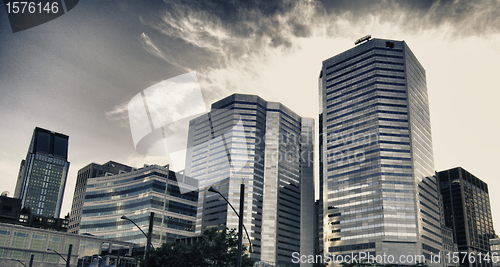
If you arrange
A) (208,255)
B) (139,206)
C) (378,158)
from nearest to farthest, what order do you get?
1. (208,255)
2. (139,206)
3. (378,158)

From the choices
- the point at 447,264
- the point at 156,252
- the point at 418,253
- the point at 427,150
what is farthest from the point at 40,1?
the point at 447,264

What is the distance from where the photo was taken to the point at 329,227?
176 m

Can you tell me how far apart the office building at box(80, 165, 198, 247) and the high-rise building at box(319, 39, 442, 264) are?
68718mm

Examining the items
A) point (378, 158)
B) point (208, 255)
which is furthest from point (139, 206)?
point (378, 158)

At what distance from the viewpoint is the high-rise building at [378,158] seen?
529 feet

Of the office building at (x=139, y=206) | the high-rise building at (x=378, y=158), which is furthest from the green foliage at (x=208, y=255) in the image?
the high-rise building at (x=378, y=158)

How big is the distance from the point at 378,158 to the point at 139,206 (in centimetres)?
9953

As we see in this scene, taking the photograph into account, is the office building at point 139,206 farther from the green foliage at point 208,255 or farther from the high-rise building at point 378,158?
the green foliage at point 208,255

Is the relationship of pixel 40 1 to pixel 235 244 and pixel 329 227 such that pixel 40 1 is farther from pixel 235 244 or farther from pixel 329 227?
pixel 329 227

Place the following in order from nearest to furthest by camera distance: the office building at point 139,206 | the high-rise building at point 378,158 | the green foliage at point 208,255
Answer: the green foliage at point 208,255 < the office building at point 139,206 < the high-rise building at point 378,158

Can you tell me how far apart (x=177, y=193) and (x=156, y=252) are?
83.6 m

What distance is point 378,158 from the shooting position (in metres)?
168

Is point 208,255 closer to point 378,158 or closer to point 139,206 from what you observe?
point 139,206

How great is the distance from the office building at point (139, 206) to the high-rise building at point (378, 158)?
225ft
